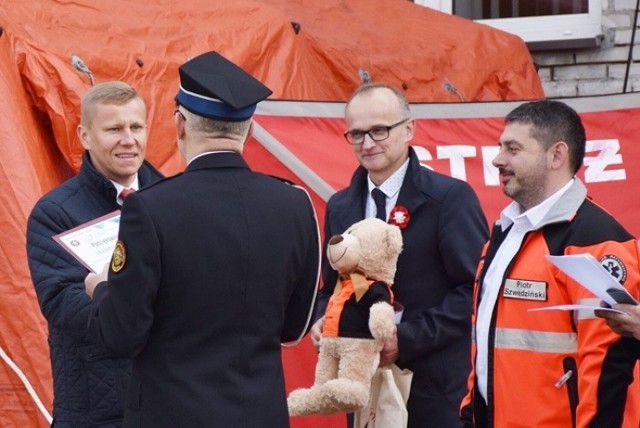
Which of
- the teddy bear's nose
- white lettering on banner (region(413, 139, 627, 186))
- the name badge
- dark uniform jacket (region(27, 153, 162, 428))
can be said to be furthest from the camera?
white lettering on banner (region(413, 139, 627, 186))

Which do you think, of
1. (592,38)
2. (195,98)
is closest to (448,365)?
(195,98)

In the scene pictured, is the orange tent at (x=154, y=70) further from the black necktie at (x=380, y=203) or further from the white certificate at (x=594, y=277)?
the white certificate at (x=594, y=277)

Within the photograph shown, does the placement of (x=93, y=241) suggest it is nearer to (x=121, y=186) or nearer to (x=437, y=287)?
(x=121, y=186)

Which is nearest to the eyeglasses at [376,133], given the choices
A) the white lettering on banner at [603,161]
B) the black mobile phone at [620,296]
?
the black mobile phone at [620,296]

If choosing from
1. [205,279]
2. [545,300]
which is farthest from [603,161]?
[205,279]

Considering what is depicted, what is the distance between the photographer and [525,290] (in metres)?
3.52

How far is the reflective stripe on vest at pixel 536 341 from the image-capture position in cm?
345

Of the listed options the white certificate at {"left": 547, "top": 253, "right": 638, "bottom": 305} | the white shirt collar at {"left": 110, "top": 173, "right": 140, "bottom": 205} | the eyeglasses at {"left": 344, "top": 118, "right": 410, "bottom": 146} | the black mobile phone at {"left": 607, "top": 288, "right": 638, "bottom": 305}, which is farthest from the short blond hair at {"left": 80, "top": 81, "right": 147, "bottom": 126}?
the black mobile phone at {"left": 607, "top": 288, "right": 638, "bottom": 305}

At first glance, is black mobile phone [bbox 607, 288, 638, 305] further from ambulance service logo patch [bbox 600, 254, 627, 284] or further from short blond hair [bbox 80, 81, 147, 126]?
short blond hair [bbox 80, 81, 147, 126]

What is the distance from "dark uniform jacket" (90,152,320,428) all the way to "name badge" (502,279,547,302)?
0.69 m

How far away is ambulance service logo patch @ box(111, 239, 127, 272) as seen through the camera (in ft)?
9.90

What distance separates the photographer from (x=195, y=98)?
3133 mm

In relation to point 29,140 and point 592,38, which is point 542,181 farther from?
point 592,38

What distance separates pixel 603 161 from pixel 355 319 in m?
2.32
